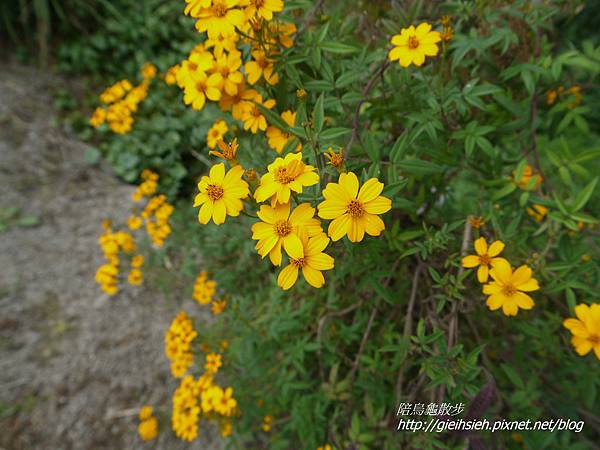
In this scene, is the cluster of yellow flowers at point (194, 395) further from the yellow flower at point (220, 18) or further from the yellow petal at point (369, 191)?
the yellow flower at point (220, 18)

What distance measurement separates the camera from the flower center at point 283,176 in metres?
0.77

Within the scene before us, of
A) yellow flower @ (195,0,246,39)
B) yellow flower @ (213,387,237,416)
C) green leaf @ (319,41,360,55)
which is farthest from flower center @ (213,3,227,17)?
yellow flower @ (213,387,237,416)

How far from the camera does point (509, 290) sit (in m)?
1.00

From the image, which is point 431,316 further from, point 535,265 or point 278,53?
point 278,53

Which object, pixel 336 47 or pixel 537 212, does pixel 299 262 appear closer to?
pixel 336 47

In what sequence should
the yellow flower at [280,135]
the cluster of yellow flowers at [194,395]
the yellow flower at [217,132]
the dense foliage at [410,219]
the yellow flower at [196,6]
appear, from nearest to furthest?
the yellow flower at [196,6] → the dense foliage at [410,219] → the yellow flower at [280,135] → the yellow flower at [217,132] → the cluster of yellow flowers at [194,395]

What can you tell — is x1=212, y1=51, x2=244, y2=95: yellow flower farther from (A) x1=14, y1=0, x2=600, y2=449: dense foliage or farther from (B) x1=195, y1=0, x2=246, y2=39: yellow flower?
(B) x1=195, y1=0, x2=246, y2=39: yellow flower

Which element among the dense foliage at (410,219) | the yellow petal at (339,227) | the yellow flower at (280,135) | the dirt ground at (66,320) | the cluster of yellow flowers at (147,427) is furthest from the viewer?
the dirt ground at (66,320)

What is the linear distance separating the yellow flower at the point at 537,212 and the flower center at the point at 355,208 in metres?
0.94

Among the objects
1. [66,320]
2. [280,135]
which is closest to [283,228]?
[280,135]

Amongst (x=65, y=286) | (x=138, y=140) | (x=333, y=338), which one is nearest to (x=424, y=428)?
(x=333, y=338)

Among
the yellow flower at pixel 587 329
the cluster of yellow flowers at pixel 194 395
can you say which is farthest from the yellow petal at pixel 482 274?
the cluster of yellow flowers at pixel 194 395

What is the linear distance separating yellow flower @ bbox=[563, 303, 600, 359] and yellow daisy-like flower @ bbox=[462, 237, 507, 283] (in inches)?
9.5

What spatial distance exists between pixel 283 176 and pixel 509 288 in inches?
26.5
